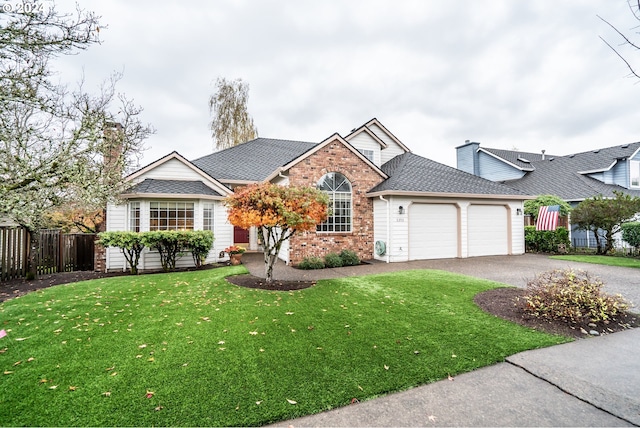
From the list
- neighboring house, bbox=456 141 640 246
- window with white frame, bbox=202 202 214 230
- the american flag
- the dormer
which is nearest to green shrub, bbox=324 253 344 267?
window with white frame, bbox=202 202 214 230

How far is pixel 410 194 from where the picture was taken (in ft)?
39.4

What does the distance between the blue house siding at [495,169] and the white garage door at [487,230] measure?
35.5ft

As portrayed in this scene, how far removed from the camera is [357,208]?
1258cm

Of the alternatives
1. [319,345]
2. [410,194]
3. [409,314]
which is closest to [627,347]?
[409,314]

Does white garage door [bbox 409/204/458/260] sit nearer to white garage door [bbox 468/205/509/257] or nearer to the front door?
white garage door [bbox 468/205/509/257]

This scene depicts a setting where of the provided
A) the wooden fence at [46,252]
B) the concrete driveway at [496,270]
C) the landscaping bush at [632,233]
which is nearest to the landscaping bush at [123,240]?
the wooden fence at [46,252]

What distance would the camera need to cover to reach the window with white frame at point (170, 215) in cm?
1116

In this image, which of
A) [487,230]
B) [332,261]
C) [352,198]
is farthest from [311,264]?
[487,230]

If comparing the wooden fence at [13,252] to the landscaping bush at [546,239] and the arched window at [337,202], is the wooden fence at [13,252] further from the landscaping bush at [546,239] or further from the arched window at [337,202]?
the landscaping bush at [546,239]

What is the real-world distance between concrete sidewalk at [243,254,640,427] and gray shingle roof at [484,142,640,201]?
17.7 meters

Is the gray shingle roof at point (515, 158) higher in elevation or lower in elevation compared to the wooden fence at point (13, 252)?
higher

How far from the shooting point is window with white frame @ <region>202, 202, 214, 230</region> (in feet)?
39.1

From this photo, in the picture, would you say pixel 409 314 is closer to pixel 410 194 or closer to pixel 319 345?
pixel 319 345

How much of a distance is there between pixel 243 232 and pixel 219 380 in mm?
12650
